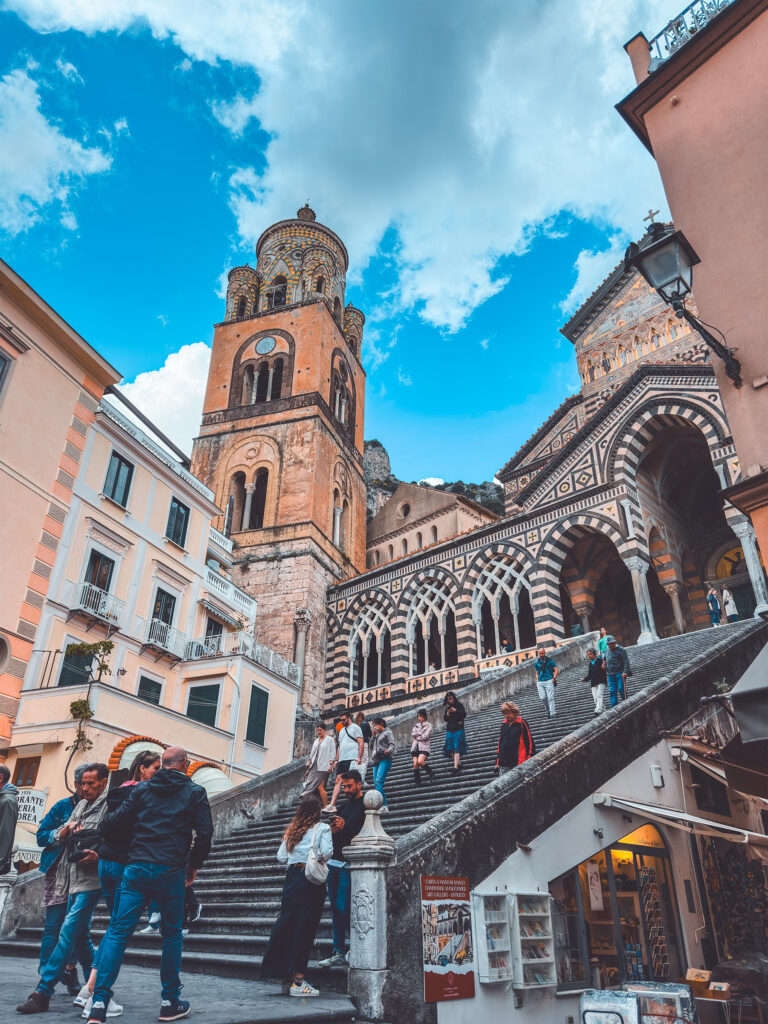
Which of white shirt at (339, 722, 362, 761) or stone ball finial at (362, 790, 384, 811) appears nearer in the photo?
stone ball finial at (362, 790, 384, 811)

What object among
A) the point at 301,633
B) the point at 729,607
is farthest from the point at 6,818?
the point at 301,633

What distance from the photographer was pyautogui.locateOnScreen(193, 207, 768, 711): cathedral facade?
2097 cm

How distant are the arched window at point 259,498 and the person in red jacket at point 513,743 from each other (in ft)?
75.5

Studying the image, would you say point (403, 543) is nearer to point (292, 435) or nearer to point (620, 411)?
point (292, 435)

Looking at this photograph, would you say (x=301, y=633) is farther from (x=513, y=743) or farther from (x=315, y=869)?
(x=315, y=869)

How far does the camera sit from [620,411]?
21.5 metres

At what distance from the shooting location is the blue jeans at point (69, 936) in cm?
419

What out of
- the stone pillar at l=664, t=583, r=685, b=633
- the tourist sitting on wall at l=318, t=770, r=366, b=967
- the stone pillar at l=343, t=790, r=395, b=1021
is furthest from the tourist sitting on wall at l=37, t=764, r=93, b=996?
the stone pillar at l=664, t=583, r=685, b=633

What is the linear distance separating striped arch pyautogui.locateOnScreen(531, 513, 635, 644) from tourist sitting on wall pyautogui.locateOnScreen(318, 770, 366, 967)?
14.7 meters

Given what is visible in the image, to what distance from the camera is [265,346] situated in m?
34.3

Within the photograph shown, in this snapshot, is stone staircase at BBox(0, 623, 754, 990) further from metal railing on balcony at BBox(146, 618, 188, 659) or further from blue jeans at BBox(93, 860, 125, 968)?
metal railing on balcony at BBox(146, 618, 188, 659)

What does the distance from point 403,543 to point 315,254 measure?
54.9 ft

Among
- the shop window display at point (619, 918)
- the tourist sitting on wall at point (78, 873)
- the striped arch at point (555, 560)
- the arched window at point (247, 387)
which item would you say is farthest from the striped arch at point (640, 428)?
the tourist sitting on wall at point (78, 873)

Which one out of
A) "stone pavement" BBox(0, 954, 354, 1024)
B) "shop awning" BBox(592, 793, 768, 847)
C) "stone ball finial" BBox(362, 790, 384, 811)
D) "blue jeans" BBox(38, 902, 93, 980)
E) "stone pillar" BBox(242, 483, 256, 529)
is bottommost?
"stone pavement" BBox(0, 954, 354, 1024)
